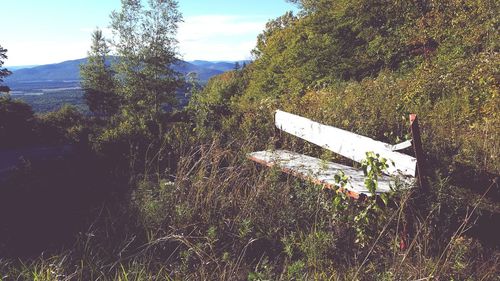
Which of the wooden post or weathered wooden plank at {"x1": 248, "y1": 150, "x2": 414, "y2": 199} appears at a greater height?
the wooden post

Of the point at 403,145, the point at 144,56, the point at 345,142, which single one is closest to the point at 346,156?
the point at 345,142

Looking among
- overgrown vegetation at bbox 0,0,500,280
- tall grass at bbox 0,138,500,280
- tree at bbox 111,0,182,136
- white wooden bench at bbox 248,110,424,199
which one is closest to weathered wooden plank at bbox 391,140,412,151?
white wooden bench at bbox 248,110,424,199

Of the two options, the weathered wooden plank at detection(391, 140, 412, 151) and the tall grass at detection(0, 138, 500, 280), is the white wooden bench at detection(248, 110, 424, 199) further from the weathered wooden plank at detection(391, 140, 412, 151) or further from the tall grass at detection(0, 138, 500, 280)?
the tall grass at detection(0, 138, 500, 280)

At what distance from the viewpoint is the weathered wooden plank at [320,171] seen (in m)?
3.19

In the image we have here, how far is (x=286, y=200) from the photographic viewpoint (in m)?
3.29

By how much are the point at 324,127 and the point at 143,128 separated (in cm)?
248

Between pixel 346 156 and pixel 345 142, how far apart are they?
0.16 m

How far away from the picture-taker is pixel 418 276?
2.34 meters

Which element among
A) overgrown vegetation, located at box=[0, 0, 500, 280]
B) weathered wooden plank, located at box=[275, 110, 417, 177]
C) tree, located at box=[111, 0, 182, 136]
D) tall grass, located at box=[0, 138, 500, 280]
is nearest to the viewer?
tall grass, located at box=[0, 138, 500, 280]

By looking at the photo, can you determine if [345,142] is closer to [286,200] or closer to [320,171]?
[320,171]

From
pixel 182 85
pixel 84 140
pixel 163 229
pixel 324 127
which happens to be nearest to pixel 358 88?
pixel 324 127

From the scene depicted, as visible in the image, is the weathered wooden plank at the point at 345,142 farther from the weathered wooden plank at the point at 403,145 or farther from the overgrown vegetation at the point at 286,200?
the overgrown vegetation at the point at 286,200

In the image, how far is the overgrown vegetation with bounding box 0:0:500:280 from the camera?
8.53ft

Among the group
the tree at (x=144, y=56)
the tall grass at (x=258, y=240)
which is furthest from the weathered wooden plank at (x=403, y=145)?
the tree at (x=144, y=56)
